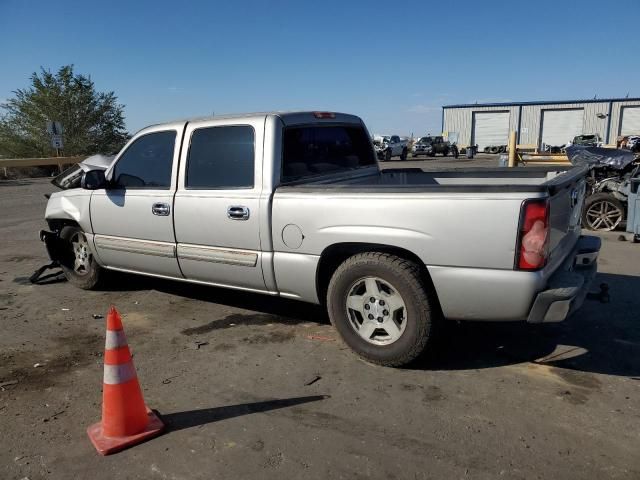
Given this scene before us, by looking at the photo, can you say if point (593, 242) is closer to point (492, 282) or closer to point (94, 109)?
point (492, 282)

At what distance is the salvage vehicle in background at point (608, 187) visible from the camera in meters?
8.90

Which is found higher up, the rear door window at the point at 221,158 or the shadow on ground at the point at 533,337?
the rear door window at the point at 221,158

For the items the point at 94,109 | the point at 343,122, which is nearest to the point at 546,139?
the point at 94,109

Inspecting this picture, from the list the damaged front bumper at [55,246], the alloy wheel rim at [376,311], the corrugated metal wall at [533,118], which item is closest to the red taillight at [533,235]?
the alloy wheel rim at [376,311]

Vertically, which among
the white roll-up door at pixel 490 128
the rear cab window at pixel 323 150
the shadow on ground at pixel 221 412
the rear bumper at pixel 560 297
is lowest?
the shadow on ground at pixel 221 412

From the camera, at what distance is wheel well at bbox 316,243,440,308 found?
360 cm

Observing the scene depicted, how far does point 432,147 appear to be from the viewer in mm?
42969

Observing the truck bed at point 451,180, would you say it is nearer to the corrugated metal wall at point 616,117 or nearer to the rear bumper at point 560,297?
the rear bumper at point 560,297

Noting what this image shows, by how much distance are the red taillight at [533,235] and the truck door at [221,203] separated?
1.95m

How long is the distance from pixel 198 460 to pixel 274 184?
6.87 feet

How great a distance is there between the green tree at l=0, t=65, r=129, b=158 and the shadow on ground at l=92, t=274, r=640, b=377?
103 ft

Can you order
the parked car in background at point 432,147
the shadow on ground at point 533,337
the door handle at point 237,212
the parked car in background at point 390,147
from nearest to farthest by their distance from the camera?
the shadow on ground at point 533,337, the door handle at point 237,212, the parked car in background at point 390,147, the parked car in background at point 432,147

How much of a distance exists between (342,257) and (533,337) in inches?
69.6

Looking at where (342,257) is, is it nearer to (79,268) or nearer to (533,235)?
(533,235)
